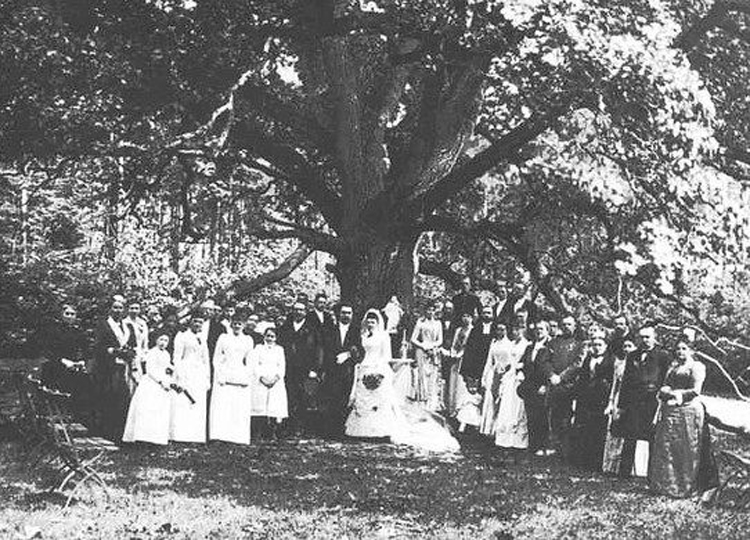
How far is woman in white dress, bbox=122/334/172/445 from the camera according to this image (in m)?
12.3

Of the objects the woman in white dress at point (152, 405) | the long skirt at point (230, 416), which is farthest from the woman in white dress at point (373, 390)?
the woman in white dress at point (152, 405)

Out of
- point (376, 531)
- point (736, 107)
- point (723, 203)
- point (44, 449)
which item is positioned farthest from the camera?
point (736, 107)

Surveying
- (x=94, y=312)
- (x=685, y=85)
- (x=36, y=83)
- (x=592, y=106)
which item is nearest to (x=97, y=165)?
(x=94, y=312)

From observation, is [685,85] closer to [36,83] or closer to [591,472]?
[591,472]

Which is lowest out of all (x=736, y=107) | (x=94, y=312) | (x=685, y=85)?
(x=94, y=312)

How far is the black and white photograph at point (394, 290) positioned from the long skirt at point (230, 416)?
0.11ft

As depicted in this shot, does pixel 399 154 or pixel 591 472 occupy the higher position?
pixel 399 154

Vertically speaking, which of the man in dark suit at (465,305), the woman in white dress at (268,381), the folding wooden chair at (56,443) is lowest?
the folding wooden chair at (56,443)

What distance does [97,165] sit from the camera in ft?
58.0

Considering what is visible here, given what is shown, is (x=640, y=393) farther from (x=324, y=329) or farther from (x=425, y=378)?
(x=425, y=378)

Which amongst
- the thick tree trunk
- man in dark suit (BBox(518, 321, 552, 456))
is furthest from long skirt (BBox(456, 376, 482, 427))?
the thick tree trunk

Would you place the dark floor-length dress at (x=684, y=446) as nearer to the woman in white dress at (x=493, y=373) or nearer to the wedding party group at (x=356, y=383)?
the wedding party group at (x=356, y=383)

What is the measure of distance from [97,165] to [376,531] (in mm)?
11587

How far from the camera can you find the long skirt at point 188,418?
1273 centimetres
